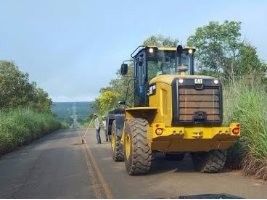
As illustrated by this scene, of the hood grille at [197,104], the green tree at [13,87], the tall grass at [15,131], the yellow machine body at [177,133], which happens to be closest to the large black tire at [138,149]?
the yellow machine body at [177,133]

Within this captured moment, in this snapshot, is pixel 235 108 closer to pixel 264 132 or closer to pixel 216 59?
pixel 264 132

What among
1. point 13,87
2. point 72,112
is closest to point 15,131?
point 13,87

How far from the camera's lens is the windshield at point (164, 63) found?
1602cm

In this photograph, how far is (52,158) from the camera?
2075 cm

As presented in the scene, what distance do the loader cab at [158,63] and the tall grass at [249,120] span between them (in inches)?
57.5

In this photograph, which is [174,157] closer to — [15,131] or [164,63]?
[164,63]

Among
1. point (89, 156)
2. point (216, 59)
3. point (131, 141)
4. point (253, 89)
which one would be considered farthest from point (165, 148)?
point (216, 59)

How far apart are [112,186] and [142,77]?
4456 mm

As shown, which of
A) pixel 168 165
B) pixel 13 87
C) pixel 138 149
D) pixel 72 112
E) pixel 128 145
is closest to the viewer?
pixel 138 149

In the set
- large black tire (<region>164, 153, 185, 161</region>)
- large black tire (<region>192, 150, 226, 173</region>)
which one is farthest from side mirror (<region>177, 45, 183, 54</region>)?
large black tire (<region>164, 153, 185, 161</region>)

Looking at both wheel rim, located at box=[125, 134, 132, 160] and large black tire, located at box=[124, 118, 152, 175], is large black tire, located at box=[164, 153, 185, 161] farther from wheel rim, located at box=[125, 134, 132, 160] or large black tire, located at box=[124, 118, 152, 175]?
large black tire, located at box=[124, 118, 152, 175]

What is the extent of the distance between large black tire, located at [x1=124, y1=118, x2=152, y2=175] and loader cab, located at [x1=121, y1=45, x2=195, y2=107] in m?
1.89

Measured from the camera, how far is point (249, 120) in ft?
48.1

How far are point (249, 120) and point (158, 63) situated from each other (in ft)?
10.2
